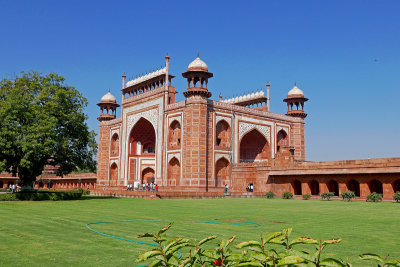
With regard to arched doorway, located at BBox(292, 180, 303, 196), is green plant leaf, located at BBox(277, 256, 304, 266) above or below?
above

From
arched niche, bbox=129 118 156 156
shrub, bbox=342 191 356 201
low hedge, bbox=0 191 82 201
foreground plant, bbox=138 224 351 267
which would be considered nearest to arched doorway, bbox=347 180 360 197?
shrub, bbox=342 191 356 201

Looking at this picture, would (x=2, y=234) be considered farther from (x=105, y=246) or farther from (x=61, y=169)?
(x=61, y=169)

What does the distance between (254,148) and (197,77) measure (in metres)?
11.8

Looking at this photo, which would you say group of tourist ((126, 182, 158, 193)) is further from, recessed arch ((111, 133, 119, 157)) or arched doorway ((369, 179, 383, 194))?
arched doorway ((369, 179, 383, 194))

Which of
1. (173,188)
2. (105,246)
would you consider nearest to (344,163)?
(173,188)

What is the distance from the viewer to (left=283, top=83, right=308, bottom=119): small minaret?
131ft

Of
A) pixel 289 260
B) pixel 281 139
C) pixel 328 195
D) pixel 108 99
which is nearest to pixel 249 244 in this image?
pixel 289 260

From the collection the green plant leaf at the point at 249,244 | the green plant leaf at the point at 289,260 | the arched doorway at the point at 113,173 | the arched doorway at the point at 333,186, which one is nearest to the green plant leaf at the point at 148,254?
the green plant leaf at the point at 249,244

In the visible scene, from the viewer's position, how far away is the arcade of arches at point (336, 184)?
23.6m

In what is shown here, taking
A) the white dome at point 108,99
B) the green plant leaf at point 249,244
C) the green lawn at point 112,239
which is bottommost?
the green lawn at point 112,239

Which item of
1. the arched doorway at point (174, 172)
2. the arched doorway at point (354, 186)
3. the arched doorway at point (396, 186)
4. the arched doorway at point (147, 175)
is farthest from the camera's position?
the arched doorway at point (147, 175)

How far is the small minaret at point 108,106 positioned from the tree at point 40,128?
69.5 feet

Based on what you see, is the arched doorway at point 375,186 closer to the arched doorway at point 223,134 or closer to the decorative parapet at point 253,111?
the arched doorway at point 223,134

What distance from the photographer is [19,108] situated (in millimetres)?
20422
